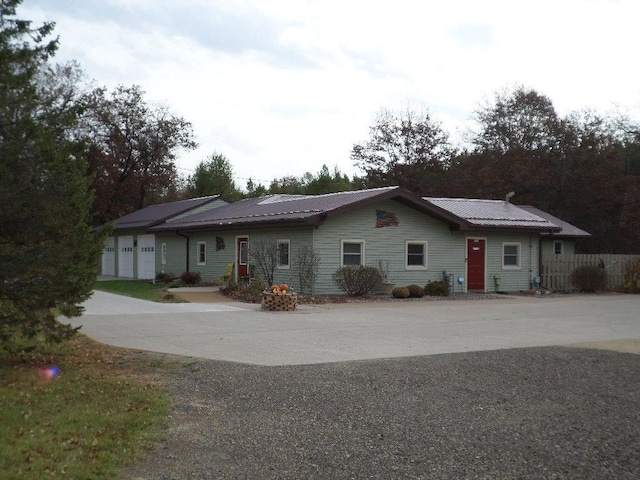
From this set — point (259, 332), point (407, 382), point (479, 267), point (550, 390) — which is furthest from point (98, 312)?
point (479, 267)

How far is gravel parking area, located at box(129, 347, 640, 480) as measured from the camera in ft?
19.6

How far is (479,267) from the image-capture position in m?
29.3

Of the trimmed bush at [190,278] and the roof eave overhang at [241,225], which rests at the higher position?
the roof eave overhang at [241,225]

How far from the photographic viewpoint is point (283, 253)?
2652cm

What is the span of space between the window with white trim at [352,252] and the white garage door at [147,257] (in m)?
13.8

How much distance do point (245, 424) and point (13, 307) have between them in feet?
14.1

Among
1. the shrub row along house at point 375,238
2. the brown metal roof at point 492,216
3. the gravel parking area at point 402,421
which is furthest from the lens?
the brown metal roof at point 492,216

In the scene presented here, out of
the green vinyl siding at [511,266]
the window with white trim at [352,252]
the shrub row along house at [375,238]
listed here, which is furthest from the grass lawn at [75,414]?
the green vinyl siding at [511,266]

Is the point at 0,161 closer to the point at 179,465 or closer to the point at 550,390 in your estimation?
the point at 179,465

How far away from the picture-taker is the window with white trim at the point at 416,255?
89.2ft

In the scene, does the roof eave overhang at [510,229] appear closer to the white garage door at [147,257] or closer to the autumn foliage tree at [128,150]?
the white garage door at [147,257]

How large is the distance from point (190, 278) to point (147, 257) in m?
7.45

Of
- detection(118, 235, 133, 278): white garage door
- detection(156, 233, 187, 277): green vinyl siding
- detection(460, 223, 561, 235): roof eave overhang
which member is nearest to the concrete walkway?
detection(460, 223, 561, 235): roof eave overhang

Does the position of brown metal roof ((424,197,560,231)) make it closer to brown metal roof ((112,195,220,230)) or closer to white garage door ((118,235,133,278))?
brown metal roof ((112,195,220,230))
